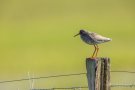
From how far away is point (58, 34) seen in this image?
24.0 feet

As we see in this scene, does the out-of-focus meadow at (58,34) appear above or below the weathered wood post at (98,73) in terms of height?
above

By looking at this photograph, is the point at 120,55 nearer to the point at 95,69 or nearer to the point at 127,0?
the point at 127,0

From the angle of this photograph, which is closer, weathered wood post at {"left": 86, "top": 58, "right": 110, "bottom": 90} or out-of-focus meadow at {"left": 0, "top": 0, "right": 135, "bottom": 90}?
weathered wood post at {"left": 86, "top": 58, "right": 110, "bottom": 90}

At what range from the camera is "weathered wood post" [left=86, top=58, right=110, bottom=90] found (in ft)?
9.84

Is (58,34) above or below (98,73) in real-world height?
above

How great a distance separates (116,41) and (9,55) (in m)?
1.94

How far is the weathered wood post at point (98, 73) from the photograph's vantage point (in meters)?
3.00

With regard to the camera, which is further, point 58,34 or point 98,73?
point 58,34

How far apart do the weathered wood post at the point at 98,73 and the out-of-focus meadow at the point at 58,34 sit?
3303 millimetres

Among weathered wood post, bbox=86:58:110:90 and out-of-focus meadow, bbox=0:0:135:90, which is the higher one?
out-of-focus meadow, bbox=0:0:135:90

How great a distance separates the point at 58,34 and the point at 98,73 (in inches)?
171

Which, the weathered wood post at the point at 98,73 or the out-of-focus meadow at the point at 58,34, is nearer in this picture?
the weathered wood post at the point at 98,73

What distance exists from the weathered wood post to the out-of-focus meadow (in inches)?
130

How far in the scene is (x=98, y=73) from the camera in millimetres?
3010
